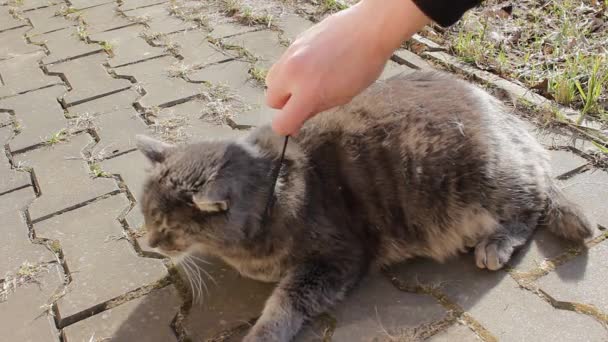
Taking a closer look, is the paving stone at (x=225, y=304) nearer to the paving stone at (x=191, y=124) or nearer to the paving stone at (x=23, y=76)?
the paving stone at (x=191, y=124)

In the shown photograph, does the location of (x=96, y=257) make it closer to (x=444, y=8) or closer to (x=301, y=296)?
(x=301, y=296)

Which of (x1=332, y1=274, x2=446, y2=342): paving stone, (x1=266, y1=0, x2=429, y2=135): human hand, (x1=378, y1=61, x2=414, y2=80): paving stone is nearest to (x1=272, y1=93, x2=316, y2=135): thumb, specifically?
(x1=266, y1=0, x2=429, y2=135): human hand

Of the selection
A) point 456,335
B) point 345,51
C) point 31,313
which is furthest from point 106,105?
point 456,335

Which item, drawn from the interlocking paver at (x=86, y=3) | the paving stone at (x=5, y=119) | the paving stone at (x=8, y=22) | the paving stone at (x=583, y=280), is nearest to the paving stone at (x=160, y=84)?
the paving stone at (x=5, y=119)

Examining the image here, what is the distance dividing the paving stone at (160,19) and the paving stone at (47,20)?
542mm

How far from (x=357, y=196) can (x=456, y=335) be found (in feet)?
2.25

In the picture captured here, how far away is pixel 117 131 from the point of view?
11.8ft

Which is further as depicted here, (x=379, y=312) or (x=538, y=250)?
(x=538, y=250)

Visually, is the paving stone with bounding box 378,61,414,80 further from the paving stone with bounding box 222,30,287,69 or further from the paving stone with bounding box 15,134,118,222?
the paving stone with bounding box 15,134,118,222

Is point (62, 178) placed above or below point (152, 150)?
below

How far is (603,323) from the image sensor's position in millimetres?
2223

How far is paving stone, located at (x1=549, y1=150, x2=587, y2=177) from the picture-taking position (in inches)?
118

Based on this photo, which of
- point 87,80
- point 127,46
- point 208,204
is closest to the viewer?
point 208,204

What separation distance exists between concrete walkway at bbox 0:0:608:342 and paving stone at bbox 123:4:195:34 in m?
0.04
